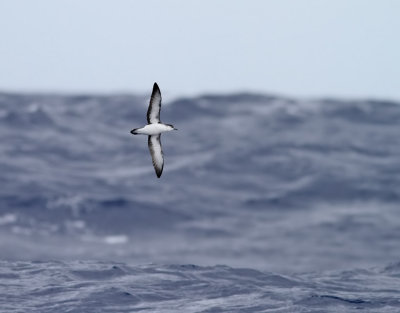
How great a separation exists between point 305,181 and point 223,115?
14.5 meters

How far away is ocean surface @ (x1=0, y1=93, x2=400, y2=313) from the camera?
1686cm

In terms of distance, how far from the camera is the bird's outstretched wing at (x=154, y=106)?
11971 millimetres

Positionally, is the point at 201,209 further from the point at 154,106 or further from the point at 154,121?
the point at 154,106

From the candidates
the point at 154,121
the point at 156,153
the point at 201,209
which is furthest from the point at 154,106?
the point at 201,209

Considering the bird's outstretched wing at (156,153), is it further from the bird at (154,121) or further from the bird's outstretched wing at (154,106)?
the bird's outstretched wing at (154,106)

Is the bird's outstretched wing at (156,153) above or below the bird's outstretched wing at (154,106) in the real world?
below

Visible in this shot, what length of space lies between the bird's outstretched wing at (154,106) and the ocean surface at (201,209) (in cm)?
472

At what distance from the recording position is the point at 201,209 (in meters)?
36.8

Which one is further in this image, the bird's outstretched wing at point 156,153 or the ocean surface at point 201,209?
the ocean surface at point 201,209

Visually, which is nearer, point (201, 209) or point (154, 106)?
point (154, 106)

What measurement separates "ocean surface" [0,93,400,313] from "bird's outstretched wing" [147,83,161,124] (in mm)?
4720

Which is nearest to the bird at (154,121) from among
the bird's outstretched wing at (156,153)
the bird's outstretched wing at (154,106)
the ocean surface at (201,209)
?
the bird's outstretched wing at (154,106)

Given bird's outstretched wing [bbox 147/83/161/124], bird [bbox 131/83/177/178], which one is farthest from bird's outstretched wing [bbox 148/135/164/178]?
bird's outstretched wing [bbox 147/83/161/124]

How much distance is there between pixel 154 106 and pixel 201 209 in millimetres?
24980
